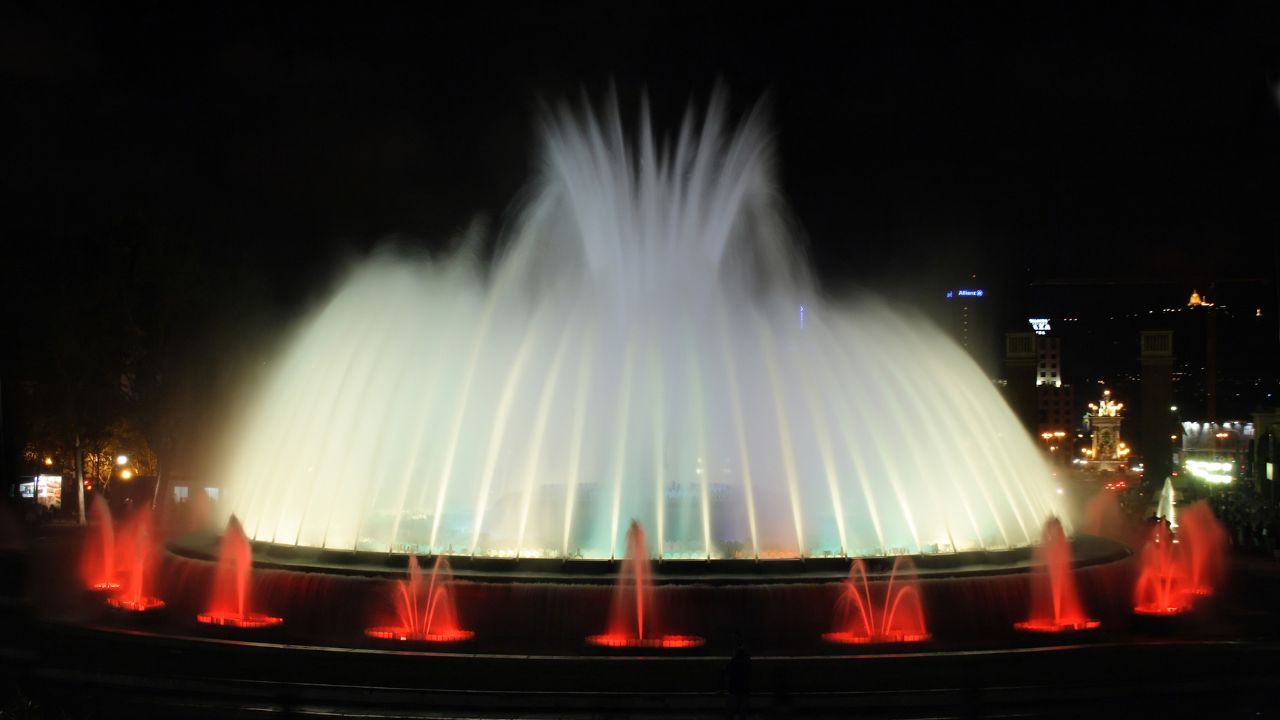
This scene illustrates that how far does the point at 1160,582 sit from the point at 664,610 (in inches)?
327

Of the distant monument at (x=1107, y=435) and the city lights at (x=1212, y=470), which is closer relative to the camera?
the city lights at (x=1212, y=470)

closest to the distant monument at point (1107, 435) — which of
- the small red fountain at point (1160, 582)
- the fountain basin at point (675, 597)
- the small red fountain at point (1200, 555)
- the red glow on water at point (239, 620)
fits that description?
the small red fountain at point (1200, 555)

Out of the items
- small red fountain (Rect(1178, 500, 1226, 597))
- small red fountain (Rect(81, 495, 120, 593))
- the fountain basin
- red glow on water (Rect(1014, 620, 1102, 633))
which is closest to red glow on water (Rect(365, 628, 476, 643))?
the fountain basin

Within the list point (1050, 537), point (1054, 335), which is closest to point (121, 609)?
point (1050, 537)

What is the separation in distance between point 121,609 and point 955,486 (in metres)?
13.3

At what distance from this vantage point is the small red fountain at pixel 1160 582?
16281 millimetres

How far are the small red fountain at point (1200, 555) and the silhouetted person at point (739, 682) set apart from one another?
11534mm

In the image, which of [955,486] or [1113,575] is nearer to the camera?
[1113,575]

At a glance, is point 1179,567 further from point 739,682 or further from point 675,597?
point 739,682

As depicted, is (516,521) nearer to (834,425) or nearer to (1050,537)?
(834,425)

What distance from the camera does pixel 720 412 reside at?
20.5 metres

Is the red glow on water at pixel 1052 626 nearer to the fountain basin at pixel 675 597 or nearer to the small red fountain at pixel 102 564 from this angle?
the fountain basin at pixel 675 597

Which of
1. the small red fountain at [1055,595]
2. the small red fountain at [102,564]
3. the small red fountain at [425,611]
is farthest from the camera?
the small red fountain at [102,564]

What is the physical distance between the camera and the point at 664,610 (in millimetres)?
14125
